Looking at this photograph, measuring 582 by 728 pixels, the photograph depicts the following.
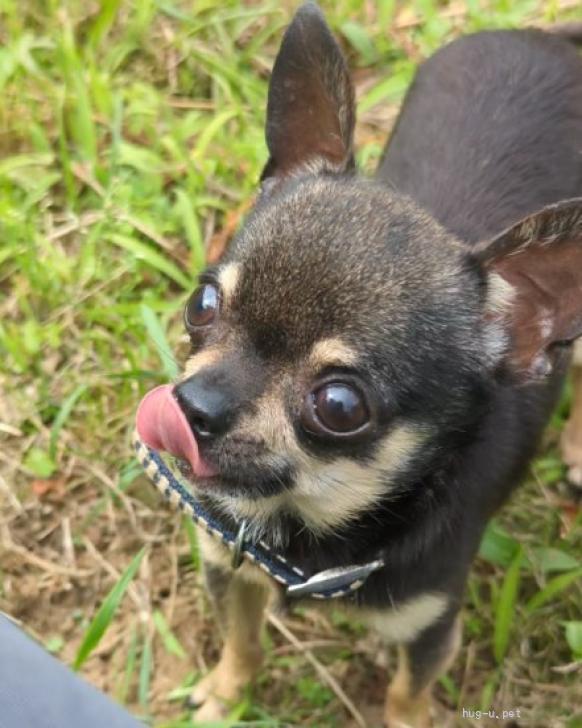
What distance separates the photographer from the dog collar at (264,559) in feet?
7.53

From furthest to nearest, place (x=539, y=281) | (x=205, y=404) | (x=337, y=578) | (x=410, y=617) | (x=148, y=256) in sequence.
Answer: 1. (x=148, y=256)
2. (x=410, y=617)
3. (x=337, y=578)
4. (x=539, y=281)
5. (x=205, y=404)

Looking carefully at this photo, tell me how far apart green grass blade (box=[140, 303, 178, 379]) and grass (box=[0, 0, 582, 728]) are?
0.04 feet

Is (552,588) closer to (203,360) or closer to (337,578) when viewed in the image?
(337,578)

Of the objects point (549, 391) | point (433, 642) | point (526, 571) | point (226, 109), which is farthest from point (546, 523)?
point (226, 109)

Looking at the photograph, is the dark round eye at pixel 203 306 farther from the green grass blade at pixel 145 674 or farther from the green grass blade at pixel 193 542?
the green grass blade at pixel 145 674

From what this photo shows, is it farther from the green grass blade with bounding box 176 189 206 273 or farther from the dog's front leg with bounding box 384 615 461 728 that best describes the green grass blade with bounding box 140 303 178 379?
the dog's front leg with bounding box 384 615 461 728

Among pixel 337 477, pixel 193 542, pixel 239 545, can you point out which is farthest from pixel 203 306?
pixel 193 542

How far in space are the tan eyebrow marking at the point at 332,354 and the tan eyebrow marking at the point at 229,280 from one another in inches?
9.3

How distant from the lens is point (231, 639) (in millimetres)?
2877

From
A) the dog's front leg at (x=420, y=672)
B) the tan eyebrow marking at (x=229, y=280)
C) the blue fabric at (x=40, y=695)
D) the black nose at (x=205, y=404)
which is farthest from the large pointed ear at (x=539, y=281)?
the blue fabric at (x=40, y=695)

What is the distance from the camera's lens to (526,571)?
324 centimetres

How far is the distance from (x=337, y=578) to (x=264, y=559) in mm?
193

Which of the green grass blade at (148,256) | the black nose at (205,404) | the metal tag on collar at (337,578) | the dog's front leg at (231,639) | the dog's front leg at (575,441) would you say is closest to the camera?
the black nose at (205,404)

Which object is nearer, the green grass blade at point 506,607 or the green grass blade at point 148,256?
the green grass blade at point 506,607
